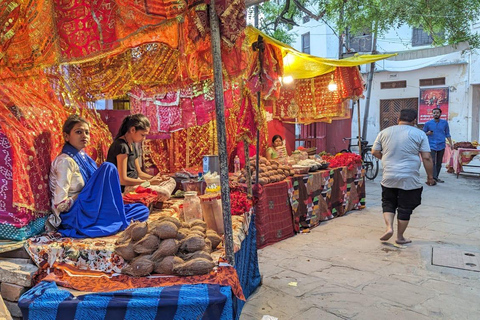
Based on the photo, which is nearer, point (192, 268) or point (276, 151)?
point (192, 268)

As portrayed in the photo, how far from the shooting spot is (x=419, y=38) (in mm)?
18484

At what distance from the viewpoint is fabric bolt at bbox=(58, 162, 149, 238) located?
2.92 metres

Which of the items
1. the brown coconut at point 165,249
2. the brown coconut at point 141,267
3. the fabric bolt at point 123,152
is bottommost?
the brown coconut at point 141,267

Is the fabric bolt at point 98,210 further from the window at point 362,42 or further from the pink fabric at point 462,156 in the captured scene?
the window at point 362,42

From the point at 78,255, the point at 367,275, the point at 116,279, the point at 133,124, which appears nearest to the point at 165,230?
the point at 116,279

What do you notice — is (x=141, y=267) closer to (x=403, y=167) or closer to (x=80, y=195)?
(x=80, y=195)

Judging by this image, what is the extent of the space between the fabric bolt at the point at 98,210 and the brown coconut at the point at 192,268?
86 centimetres

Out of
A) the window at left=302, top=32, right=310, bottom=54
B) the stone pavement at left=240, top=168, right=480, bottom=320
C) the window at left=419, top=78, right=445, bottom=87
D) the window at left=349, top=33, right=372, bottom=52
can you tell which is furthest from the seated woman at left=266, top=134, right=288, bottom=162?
the window at left=302, top=32, right=310, bottom=54

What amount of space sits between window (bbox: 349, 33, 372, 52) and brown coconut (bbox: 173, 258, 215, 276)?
1876 centimetres

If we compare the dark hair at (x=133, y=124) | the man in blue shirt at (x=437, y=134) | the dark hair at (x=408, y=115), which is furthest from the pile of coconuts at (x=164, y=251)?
the man in blue shirt at (x=437, y=134)

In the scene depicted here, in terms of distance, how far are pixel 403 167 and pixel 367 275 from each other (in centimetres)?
162

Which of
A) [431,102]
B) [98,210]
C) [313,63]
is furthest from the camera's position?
[431,102]

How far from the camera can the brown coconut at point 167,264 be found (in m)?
2.36

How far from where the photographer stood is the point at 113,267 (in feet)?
8.39
